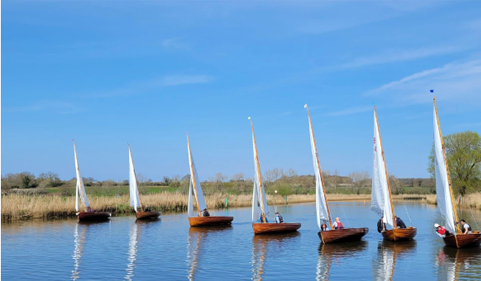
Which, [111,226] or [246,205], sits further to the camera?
[246,205]

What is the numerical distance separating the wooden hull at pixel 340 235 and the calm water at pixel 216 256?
19.6 inches

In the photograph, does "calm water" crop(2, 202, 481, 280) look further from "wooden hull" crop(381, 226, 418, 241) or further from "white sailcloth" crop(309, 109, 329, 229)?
"white sailcloth" crop(309, 109, 329, 229)

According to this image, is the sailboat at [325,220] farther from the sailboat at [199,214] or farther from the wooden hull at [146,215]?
the wooden hull at [146,215]

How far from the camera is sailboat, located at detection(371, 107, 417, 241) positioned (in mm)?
30594

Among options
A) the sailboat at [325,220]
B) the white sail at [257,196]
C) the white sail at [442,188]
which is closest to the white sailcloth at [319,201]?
the sailboat at [325,220]

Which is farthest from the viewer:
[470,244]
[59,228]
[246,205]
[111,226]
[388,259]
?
[246,205]

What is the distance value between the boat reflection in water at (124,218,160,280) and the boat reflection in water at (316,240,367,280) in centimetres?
848

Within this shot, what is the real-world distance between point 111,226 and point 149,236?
8949mm

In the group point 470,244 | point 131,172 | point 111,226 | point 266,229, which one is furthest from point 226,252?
point 131,172

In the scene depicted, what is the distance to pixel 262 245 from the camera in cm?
3144

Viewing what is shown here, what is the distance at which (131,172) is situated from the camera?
181 ft

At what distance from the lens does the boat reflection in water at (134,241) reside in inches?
908

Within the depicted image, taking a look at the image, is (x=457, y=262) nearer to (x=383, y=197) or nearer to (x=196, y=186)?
(x=383, y=197)

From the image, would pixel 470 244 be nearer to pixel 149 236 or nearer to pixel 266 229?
pixel 266 229
